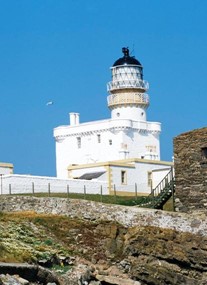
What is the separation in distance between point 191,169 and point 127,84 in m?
45.9

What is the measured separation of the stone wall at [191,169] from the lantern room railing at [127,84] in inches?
1769

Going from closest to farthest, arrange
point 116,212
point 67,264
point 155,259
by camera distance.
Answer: point 67,264
point 155,259
point 116,212

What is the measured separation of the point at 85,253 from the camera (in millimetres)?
36688

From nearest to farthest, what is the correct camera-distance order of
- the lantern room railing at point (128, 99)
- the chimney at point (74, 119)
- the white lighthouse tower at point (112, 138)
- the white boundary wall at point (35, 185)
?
the white boundary wall at point (35, 185) → the white lighthouse tower at point (112, 138) → the chimney at point (74, 119) → the lantern room railing at point (128, 99)

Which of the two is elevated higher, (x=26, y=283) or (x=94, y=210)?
(x=94, y=210)

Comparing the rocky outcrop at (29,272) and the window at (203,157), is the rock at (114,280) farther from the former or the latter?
the window at (203,157)

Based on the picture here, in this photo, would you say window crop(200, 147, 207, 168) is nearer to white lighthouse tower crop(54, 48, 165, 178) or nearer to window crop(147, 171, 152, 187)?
window crop(147, 171, 152, 187)

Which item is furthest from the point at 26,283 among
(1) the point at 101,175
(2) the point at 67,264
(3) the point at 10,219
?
(1) the point at 101,175

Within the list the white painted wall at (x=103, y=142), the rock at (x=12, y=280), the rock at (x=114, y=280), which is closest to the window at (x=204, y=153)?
the rock at (x=114, y=280)

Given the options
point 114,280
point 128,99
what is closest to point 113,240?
point 114,280

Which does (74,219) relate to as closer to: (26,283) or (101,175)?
(26,283)

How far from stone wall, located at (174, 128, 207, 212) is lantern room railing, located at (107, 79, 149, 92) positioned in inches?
1769

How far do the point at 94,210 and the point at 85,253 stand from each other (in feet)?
11.9

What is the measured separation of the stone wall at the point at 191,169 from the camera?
145 feet
